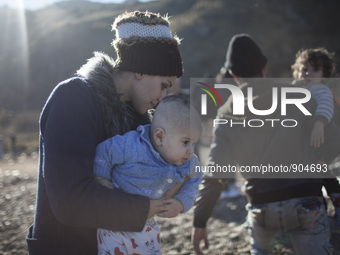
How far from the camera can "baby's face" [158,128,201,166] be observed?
1794 millimetres

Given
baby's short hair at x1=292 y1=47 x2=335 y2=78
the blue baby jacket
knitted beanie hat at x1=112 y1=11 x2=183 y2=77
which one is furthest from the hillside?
the blue baby jacket

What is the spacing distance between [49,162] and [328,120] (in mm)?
2085

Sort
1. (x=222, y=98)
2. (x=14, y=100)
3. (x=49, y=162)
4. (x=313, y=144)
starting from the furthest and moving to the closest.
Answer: (x=14, y=100)
(x=222, y=98)
(x=313, y=144)
(x=49, y=162)

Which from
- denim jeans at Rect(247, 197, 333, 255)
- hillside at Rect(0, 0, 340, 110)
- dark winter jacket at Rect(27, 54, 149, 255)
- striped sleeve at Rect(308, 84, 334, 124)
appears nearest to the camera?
dark winter jacket at Rect(27, 54, 149, 255)

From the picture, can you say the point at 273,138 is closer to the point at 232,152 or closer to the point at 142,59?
the point at 232,152

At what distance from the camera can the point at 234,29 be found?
39.5 meters

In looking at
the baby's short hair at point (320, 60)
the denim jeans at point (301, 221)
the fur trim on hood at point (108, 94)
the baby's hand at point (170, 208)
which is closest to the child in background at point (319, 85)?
the baby's short hair at point (320, 60)

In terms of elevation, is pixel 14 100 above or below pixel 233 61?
above

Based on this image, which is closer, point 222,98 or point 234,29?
point 222,98

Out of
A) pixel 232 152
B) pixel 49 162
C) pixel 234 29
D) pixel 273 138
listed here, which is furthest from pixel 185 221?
pixel 234 29

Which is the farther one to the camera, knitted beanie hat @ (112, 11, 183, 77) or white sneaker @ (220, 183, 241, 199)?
white sneaker @ (220, 183, 241, 199)

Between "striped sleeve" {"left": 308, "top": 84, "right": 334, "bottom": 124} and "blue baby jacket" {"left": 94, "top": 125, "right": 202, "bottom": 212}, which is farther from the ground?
"striped sleeve" {"left": 308, "top": 84, "right": 334, "bottom": 124}

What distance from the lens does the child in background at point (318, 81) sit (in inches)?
98.4

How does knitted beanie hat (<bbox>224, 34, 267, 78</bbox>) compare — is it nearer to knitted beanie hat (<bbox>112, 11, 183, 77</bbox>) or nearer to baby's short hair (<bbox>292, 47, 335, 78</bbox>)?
baby's short hair (<bbox>292, 47, 335, 78</bbox>)
